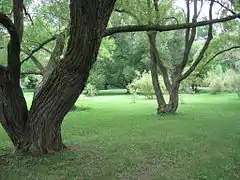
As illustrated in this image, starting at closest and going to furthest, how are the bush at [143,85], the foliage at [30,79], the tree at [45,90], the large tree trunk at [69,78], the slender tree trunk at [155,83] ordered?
the large tree trunk at [69,78], the tree at [45,90], the slender tree trunk at [155,83], the foliage at [30,79], the bush at [143,85]

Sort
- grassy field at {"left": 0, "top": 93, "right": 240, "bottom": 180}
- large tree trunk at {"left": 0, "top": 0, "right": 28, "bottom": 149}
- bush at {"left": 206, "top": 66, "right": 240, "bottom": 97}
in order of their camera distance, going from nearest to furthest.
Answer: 1. grassy field at {"left": 0, "top": 93, "right": 240, "bottom": 180}
2. large tree trunk at {"left": 0, "top": 0, "right": 28, "bottom": 149}
3. bush at {"left": 206, "top": 66, "right": 240, "bottom": 97}

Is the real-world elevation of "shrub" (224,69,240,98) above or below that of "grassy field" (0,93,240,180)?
above

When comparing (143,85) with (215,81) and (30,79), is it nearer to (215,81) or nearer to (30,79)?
(215,81)

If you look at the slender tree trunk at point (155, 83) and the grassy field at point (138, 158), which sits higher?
the slender tree trunk at point (155, 83)

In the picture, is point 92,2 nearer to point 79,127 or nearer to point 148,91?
point 79,127

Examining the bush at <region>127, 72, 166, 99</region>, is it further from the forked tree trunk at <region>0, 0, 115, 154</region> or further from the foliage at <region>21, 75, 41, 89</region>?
the forked tree trunk at <region>0, 0, 115, 154</region>

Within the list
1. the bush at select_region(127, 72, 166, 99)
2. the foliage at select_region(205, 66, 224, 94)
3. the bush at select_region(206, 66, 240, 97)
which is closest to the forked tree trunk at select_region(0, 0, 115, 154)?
the bush at select_region(127, 72, 166, 99)

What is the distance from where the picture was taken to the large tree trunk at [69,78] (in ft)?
15.5

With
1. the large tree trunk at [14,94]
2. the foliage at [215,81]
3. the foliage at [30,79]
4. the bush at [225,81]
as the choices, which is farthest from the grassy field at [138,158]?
the foliage at [215,81]

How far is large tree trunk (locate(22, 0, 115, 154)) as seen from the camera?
474 cm

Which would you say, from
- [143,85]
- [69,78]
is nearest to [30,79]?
[143,85]

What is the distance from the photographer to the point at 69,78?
5750 mm

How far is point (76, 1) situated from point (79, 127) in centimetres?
743

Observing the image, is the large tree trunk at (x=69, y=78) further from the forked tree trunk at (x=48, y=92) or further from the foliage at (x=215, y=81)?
the foliage at (x=215, y=81)
